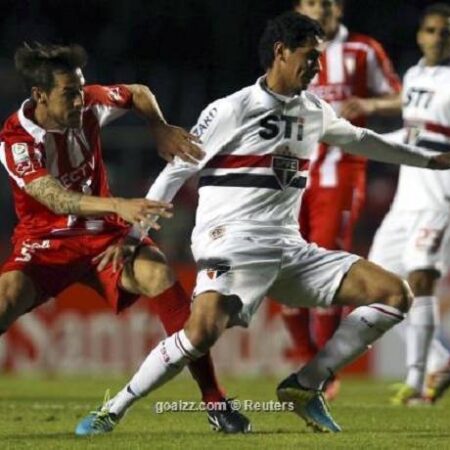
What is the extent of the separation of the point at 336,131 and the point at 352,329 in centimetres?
97

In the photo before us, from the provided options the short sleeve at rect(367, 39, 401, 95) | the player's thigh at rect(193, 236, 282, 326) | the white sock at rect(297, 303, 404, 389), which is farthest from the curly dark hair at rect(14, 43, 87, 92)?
the short sleeve at rect(367, 39, 401, 95)

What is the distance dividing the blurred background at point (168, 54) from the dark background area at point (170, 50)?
0.01 meters

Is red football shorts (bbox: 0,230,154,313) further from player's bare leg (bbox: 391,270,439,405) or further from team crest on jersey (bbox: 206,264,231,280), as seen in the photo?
player's bare leg (bbox: 391,270,439,405)

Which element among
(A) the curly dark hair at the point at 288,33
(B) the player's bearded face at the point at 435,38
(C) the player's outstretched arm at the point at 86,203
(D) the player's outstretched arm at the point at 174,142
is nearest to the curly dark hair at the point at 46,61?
(D) the player's outstretched arm at the point at 174,142

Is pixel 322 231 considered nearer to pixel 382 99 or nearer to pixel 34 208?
pixel 382 99

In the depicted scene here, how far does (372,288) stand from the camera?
24.4 feet

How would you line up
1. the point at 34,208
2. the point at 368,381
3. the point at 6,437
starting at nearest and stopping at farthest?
1. the point at 6,437
2. the point at 34,208
3. the point at 368,381

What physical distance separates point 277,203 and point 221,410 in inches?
40.1

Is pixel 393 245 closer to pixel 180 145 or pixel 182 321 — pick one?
pixel 182 321

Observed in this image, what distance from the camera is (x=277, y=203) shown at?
7.52m

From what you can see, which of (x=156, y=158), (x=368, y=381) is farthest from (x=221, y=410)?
(x=156, y=158)

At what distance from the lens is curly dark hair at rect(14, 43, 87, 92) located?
25.4 feet

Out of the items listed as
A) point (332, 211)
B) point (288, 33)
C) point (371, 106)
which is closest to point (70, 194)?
point (288, 33)

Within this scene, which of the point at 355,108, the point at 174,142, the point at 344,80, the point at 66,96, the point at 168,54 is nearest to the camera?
the point at 174,142
